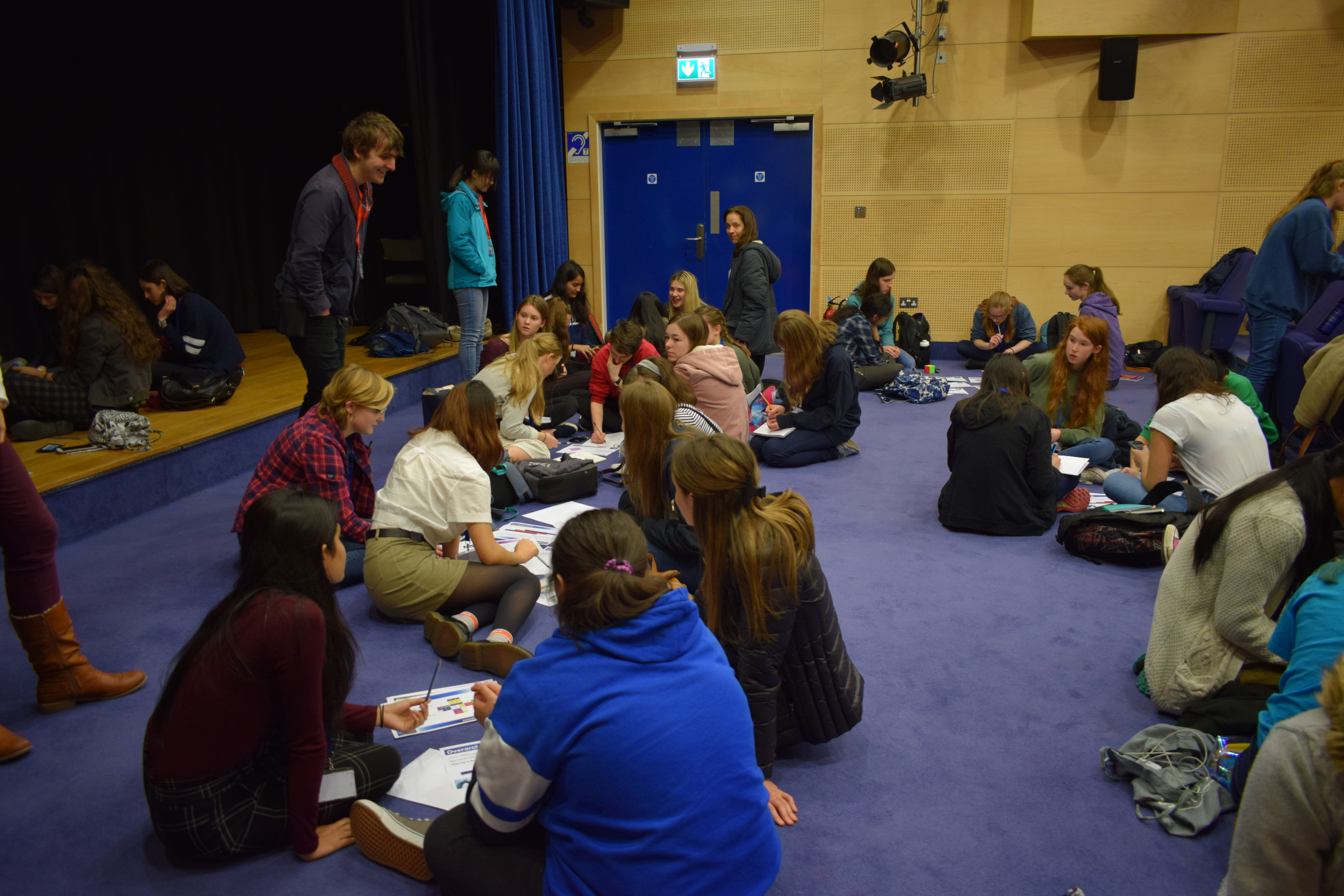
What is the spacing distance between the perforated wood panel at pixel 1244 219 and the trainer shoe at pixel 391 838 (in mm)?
8396

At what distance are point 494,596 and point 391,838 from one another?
118 centimetres

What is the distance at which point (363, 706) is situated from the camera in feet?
7.31

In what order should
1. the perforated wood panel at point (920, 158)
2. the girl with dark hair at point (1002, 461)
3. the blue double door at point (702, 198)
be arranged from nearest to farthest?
the girl with dark hair at point (1002, 461), the perforated wood panel at point (920, 158), the blue double door at point (702, 198)

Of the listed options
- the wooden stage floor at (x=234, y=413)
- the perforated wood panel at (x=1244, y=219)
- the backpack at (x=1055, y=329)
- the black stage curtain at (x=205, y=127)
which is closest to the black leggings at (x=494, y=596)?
the wooden stage floor at (x=234, y=413)

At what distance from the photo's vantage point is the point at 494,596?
9.98 ft

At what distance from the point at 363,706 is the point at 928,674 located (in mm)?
1672

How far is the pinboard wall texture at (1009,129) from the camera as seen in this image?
7.61 m

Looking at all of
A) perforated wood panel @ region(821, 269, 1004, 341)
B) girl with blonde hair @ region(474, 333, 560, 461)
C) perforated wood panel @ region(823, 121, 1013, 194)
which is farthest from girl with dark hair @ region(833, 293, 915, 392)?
girl with blonde hair @ region(474, 333, 560, 461)

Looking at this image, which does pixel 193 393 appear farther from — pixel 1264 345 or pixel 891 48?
pixel 1264 345

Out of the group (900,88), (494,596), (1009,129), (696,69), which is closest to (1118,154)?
(1009,129)

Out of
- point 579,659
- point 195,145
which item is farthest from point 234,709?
point 195,145

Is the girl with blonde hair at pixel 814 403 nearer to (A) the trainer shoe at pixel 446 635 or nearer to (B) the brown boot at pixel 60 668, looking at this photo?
(A) the trainer shoe at pixel 446 635

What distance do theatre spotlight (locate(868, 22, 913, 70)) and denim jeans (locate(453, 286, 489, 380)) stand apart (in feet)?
13.4

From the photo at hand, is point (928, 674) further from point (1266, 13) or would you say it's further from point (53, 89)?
point (1266, 13)
